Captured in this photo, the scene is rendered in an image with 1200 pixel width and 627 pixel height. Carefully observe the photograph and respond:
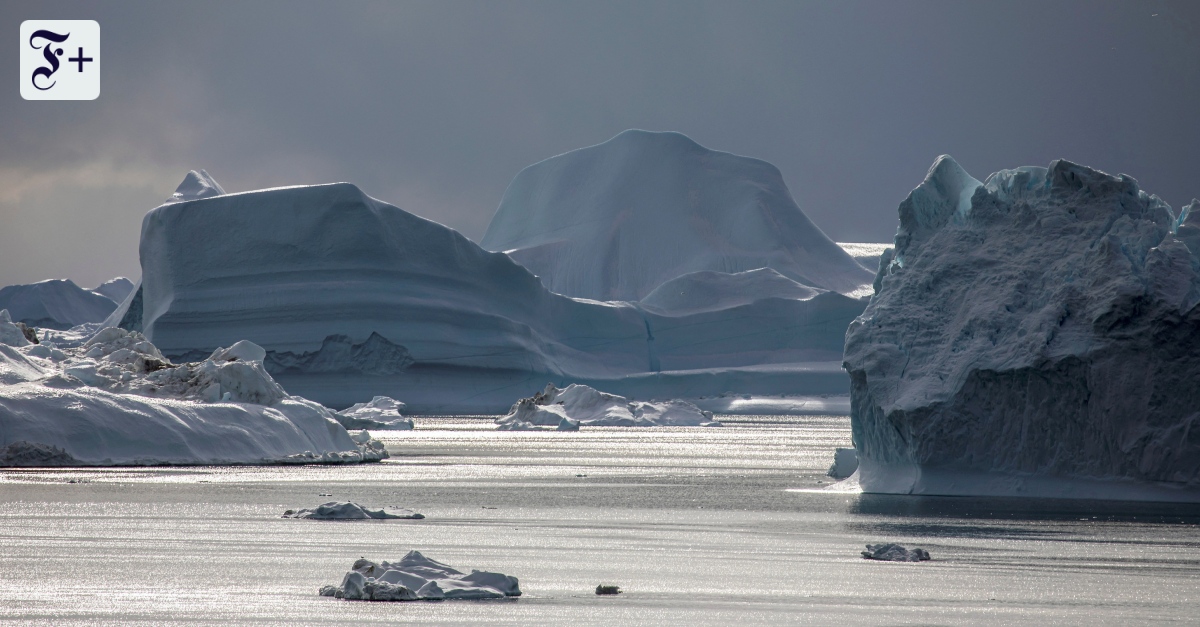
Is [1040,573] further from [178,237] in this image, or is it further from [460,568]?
[178,237]

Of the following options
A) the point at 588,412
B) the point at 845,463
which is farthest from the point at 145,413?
the point at 588,412

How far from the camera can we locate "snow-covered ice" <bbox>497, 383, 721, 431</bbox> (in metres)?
46.9

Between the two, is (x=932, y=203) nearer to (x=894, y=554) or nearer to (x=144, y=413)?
(x=894, y=554)

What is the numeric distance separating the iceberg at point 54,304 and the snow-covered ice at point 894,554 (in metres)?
93.3

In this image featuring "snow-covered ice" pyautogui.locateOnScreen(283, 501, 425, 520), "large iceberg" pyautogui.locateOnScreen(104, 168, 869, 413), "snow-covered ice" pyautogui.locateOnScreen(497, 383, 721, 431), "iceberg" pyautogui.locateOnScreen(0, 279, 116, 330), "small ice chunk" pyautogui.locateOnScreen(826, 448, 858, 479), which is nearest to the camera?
"snow-covered ice" pyautogui.locateOnScreen(283, 501, 425, 520)

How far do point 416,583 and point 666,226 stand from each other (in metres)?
82.8

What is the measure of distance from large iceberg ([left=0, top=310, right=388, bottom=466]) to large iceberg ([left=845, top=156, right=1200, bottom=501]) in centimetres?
1089

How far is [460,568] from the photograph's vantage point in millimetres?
9945

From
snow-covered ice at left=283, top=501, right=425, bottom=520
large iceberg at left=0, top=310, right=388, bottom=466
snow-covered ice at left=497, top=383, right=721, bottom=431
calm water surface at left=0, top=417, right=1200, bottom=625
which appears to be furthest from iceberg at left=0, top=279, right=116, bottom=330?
snow-covered ice at left=283, top=501, right=425, bottom=520

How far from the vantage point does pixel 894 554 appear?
36.6 ft

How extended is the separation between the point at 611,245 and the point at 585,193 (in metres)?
5.39

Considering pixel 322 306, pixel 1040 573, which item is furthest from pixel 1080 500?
pixel 322 306

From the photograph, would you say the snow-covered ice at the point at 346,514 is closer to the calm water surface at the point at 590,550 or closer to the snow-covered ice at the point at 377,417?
the calm water surface at the point at 590,550

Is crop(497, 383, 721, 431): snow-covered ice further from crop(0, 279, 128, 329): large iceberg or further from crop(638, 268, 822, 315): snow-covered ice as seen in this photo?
crop(0, 279, 128, 329): large iceberg
